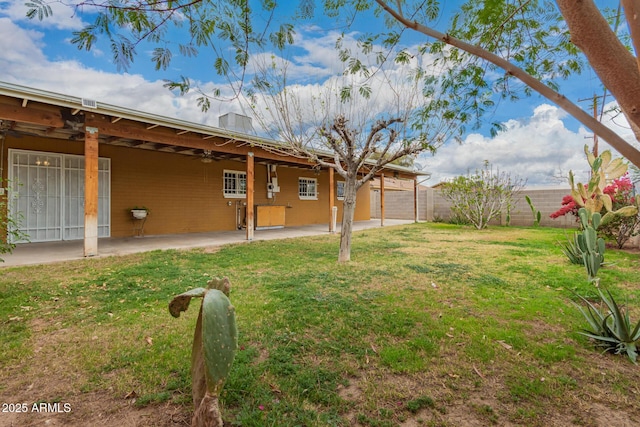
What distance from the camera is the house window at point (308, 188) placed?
13.5 meters

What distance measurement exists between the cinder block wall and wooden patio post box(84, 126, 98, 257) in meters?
14.2

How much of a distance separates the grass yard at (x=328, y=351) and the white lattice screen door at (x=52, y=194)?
3366mm

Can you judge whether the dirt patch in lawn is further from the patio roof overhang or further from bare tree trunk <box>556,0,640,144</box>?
the patio roof overhang

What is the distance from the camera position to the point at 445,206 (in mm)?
16516

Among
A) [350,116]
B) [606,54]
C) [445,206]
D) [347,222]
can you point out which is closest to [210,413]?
[606,54]

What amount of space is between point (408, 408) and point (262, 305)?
2025 mm

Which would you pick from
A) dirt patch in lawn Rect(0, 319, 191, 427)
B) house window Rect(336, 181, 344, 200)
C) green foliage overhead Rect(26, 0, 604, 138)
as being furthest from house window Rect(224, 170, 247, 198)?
dirt patch in lawn Rect(0, 319, 191, 427)

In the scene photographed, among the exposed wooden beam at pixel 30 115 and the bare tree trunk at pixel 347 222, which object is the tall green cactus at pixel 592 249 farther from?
the exposed wooden beam at pixel 30 115

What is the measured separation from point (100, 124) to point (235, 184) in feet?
17.9

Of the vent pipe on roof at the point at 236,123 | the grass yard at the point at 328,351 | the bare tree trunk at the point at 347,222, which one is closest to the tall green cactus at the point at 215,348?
the grass yard at the point at 328,351

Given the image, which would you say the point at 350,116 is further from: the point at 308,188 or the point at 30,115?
the point at 308,188

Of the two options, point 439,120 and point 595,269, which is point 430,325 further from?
point 439,120

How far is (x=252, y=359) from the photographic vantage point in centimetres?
230

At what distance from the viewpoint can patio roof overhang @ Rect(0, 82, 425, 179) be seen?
16.4 feet
